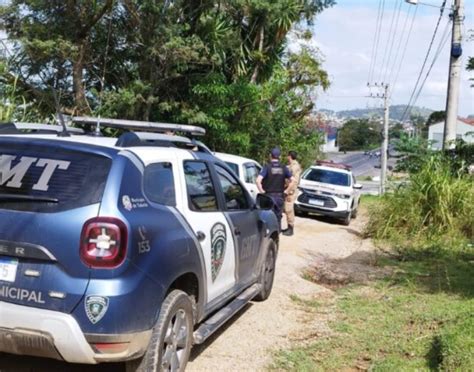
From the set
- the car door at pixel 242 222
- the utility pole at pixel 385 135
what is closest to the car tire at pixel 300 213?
the car door at pixel 242 222

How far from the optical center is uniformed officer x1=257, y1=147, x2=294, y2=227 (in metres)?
11.0

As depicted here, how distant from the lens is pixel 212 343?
537 centimetres

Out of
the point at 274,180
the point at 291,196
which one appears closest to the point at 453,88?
the point at 291,196

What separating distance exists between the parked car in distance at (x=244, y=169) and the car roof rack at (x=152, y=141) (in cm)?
591

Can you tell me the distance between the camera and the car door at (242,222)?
211 inches

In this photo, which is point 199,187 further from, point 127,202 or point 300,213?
point 300,213

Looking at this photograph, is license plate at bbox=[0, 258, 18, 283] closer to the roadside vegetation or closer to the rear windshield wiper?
the rear windshield wiper

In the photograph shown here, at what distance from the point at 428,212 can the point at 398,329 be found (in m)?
7.33

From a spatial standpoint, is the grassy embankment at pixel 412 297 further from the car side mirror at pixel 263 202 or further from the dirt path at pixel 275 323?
the car side mirror at pixel 263 202

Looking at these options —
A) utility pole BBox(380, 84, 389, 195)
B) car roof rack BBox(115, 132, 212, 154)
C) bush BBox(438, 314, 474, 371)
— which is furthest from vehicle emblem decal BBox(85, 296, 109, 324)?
utility pole BBox(380, 84, 389, 195)

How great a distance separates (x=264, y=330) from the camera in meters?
5.94

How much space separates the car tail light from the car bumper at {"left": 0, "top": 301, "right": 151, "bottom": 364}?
350 mm

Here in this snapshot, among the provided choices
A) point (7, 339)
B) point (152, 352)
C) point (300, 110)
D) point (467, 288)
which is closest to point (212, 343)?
point (152, 352)

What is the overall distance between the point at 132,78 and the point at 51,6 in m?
2.54
